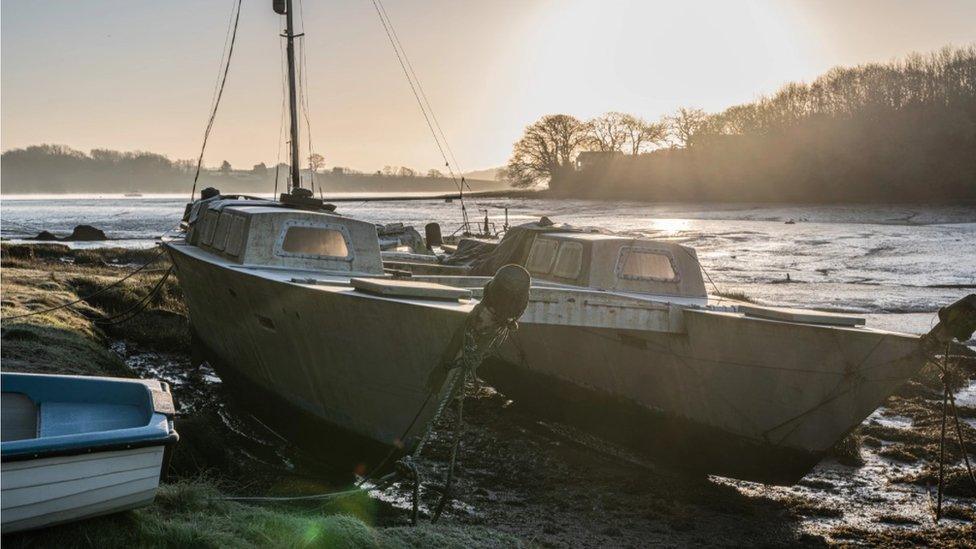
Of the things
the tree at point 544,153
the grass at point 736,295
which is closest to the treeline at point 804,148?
the tree at point 544,153

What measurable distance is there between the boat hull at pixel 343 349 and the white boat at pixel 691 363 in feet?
5.91

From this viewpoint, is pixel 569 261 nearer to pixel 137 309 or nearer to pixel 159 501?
pixel 159 501

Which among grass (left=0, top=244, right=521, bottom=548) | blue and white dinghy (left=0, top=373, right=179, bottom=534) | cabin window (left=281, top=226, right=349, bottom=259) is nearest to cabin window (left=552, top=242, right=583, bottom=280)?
cabin window (left=281, top=226, right=349, bottom=259)

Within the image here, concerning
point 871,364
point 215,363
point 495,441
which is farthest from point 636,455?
point 215,363

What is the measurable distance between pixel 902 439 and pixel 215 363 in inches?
409

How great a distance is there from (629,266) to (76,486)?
8354 mm

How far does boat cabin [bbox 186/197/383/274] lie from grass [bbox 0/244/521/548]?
100 inches

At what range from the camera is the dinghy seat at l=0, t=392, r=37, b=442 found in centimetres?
578

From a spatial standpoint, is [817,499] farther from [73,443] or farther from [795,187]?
[795,187]

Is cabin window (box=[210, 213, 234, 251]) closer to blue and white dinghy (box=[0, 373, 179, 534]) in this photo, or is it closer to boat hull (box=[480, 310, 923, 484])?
boat hull (box=[480, 310, 923, 484])

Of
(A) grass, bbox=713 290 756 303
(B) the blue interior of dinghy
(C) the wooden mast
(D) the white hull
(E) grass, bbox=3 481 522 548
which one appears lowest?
(A) grass, bbox=713 290 756 303

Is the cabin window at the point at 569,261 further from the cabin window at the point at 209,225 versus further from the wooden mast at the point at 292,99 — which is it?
the wooden mast at the point at 292,99

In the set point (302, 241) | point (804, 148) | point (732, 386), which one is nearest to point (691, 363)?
point (732, 386)

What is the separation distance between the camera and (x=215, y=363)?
507 inches
